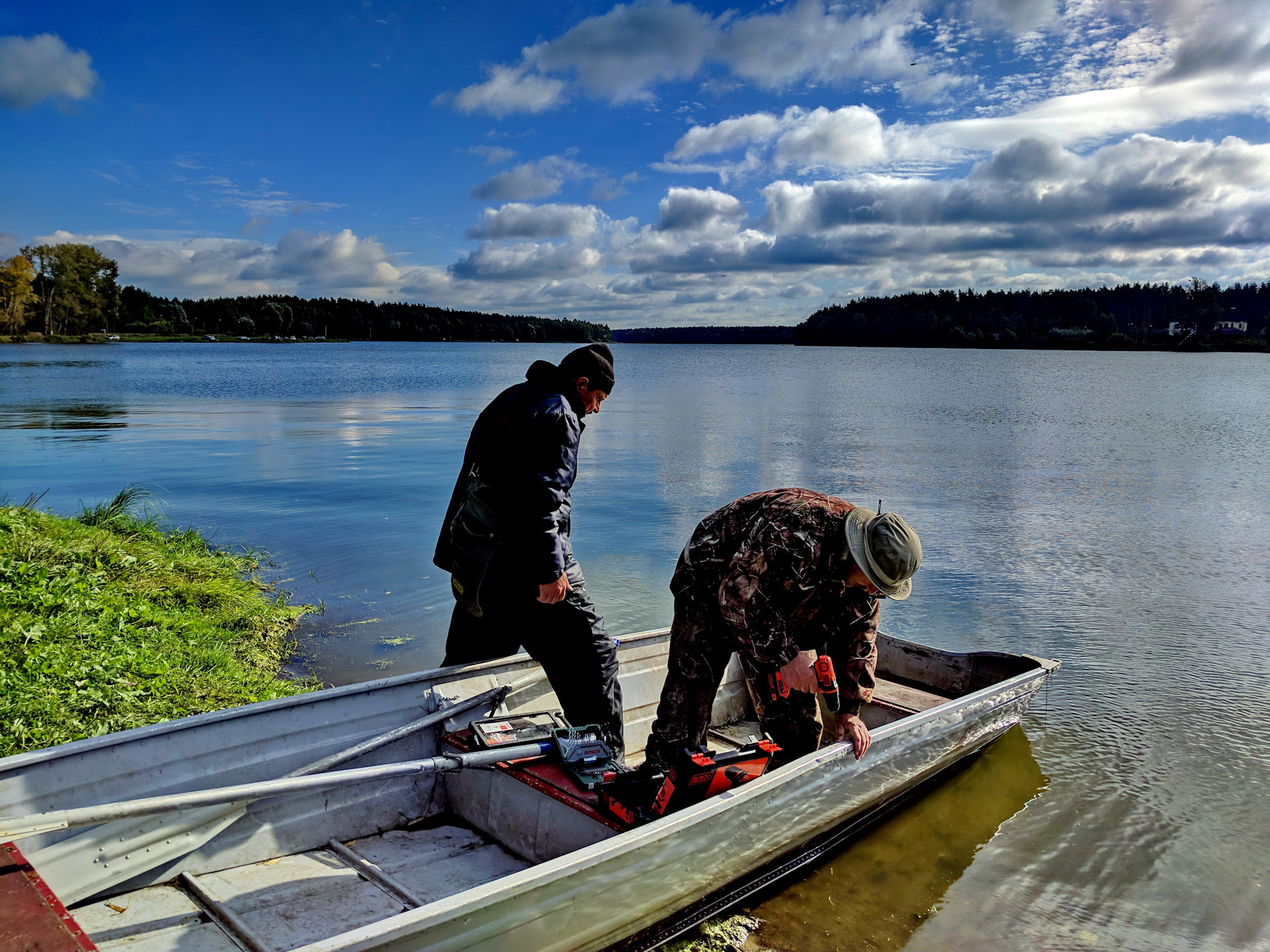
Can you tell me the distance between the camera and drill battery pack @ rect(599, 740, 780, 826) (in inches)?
153

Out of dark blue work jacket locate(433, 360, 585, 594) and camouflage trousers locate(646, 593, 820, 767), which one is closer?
camouflage trousers locate(646, 593, 820, 767)

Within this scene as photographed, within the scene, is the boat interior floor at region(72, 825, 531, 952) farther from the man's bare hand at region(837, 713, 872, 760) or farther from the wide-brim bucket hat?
the wide-brim bucket hat

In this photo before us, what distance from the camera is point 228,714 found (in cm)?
402

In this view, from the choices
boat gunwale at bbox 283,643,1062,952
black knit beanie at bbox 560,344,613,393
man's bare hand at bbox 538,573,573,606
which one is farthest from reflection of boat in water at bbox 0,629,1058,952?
black knit beanie at bbox 560,344,613,393

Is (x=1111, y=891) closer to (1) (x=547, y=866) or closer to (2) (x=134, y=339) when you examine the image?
(1) (x=547, y=866)

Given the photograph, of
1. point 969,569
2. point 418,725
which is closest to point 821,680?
point 418,725

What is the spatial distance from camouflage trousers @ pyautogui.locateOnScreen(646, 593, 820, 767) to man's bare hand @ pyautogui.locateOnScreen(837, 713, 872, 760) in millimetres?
117

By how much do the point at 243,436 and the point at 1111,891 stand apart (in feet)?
72.5

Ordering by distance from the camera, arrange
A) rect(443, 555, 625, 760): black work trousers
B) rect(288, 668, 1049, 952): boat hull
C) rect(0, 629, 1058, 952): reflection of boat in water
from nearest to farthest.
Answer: rect(288, 668, 1049, 952): boat hull → rect(0, 629, 1058, 952): reflection of boat in water → rect(443, 555, 625, 760): black work trousers

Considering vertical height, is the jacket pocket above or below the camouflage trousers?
above

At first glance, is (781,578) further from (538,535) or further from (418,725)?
(418,725)

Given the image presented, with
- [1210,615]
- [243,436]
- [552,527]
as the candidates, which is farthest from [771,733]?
[243,436]

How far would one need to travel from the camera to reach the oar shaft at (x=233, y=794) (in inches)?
114

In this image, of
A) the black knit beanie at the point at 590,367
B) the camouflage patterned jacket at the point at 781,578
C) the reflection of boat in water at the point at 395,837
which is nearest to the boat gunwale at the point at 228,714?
the reflection of boat in water at the point at 395,837
